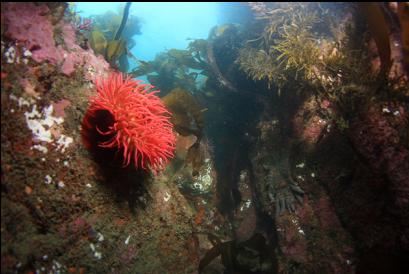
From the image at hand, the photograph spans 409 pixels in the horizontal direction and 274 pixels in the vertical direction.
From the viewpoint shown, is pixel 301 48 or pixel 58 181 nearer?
pixel 58 181

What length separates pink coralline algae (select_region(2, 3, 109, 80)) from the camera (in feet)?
7.83

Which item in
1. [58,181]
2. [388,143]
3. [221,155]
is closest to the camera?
[58,181]

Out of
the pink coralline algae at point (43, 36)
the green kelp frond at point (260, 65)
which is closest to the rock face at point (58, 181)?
the pink coralline algae at point (43, 36)

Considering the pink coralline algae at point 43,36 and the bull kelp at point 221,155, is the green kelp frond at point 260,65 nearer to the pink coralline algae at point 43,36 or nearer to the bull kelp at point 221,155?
the bull kelp at point 221,155

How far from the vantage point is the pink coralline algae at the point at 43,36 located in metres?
2.39

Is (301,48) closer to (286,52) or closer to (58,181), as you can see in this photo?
(286,52)

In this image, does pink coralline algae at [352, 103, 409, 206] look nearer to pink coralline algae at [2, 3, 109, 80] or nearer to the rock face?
the rock face

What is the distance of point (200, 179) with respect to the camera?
221 inches

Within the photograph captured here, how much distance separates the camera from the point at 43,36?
2648 mm

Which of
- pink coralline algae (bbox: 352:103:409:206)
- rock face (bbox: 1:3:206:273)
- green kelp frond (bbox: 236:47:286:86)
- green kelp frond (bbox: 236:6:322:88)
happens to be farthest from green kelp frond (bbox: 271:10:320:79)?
rock face (bbox: 1:3:206:273)

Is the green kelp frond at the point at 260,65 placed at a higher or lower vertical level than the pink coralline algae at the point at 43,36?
lower

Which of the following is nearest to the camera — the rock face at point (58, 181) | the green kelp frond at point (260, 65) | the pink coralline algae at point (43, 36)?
the rock face at point (58, 181)

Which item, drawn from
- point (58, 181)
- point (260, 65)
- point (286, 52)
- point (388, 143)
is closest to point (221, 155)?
point (260, 65)

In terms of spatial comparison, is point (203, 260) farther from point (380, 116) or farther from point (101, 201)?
point (380, 116)
